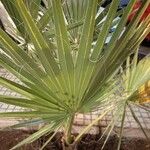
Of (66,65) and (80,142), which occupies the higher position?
(66,65)

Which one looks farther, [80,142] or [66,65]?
[80,142]

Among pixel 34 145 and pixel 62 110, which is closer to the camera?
pixel 62 110

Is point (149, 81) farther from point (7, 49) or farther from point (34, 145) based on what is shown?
point (34, 145)

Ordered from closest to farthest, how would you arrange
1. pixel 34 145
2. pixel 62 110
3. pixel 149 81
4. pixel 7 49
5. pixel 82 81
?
1. pixel 7 49
2. pixel 82 81
3. pixel 62 110
4. pixel 149 81
5. pixel 34 145

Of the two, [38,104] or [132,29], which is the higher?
[132,29]

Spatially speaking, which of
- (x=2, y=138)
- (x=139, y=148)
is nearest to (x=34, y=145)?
(x=2, y=138)

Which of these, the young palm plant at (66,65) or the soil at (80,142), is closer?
the young palm plant at (66,65)

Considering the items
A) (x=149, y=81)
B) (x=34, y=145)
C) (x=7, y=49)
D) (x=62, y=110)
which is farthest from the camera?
(x=34, y=145)
